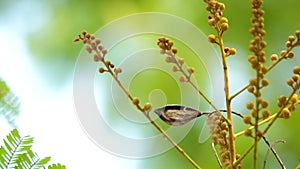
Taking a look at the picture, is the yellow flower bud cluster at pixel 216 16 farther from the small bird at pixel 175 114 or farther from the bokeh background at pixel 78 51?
the bokeh background at pixel 78 51

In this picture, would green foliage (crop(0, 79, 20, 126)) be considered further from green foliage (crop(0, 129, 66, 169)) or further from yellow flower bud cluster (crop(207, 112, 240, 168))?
yellow flower bud cluster (crop(207, 112, 240, 168))

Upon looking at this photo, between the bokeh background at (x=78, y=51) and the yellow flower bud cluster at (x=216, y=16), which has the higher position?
the bokeh background at (x=78, y=51)

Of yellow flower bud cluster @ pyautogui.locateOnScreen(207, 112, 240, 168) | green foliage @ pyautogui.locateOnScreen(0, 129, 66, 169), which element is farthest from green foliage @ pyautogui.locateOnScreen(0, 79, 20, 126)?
yellow flower bud cluster @ pyautogui.locateOnScreen(207, 112, 240, 168)

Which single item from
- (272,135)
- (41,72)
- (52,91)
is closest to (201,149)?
(272,135)

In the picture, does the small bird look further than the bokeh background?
No

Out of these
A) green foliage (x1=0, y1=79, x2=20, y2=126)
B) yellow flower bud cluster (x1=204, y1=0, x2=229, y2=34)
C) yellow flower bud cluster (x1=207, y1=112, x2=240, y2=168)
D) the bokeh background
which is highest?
the bokeh background

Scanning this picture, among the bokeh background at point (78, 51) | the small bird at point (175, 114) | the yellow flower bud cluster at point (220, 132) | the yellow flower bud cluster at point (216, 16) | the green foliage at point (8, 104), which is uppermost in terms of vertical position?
the bokeh background at point (78, 51)

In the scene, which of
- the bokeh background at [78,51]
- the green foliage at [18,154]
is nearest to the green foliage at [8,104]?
the green foliage at [18,154]
